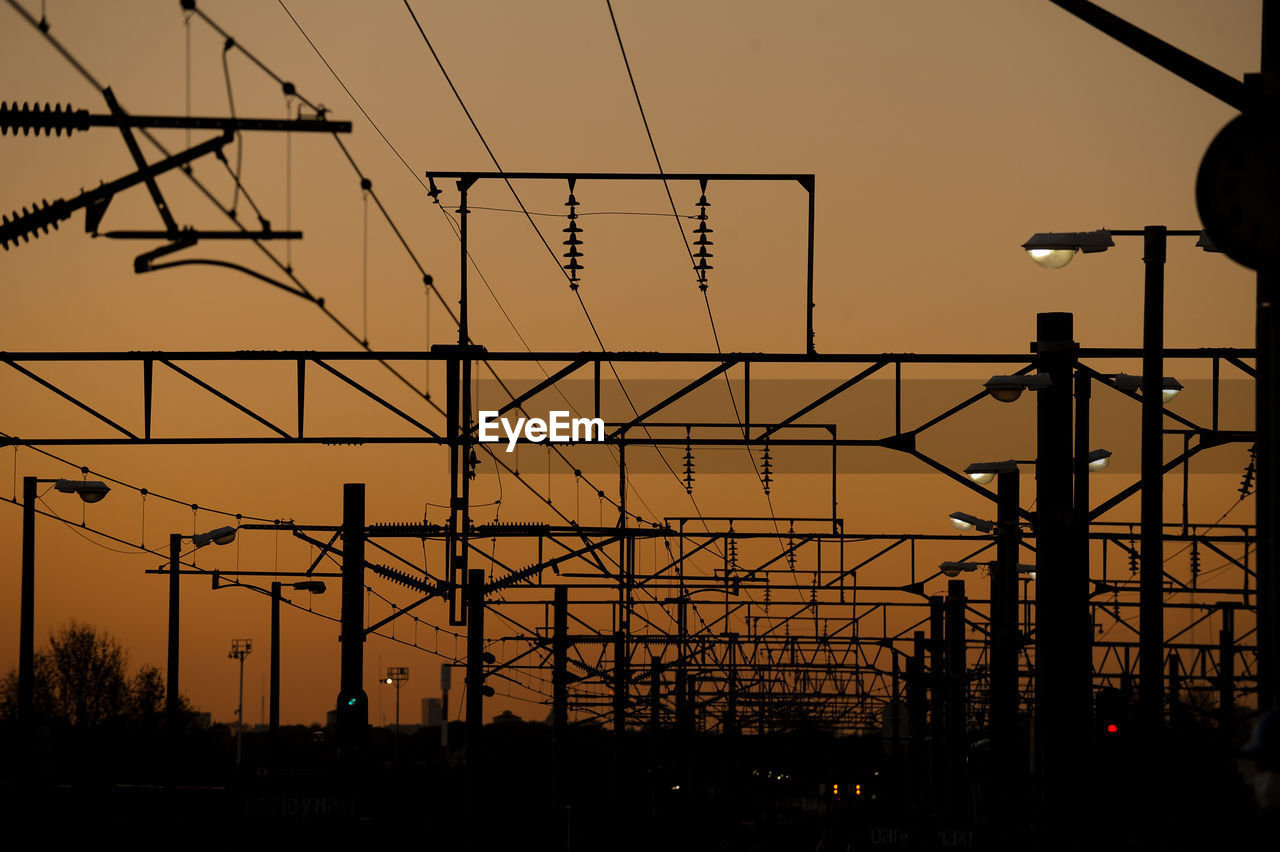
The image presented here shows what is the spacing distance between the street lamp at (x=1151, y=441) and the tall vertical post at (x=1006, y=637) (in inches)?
288

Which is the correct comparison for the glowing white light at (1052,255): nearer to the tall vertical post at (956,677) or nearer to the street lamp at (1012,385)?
the street lamp at (1012,385)

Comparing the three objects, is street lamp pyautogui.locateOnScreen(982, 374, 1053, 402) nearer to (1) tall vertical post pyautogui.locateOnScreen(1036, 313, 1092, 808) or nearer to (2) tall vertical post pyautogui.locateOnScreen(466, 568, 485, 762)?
(1) tall vertical post pyautogui.locateOnScreen(1036, 313, 1092, 808)

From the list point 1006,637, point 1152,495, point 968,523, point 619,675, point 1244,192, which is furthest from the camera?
point 619,675

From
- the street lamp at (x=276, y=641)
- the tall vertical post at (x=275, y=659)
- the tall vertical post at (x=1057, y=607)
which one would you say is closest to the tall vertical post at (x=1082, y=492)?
the tall vertical post at (x=1057, y=607)

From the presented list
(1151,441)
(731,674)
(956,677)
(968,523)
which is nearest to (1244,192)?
(1151,441)

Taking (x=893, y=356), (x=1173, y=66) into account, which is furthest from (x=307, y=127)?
(x=893, y=356)

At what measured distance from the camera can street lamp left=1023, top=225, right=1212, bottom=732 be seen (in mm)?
17422

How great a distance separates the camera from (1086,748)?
19.2m

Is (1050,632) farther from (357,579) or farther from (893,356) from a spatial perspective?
(357,579)

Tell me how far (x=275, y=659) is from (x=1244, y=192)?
50840mm

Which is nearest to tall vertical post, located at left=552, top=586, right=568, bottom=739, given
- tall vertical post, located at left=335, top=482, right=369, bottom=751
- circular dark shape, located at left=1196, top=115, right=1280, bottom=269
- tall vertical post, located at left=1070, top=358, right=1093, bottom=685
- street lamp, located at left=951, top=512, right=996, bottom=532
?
tall vertical post, located at left=335, top=482, right=369, bottom=751

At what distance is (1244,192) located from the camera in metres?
8.82

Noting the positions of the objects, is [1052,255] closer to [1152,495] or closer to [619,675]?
[1152,495]

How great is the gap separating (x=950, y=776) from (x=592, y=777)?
155ft
